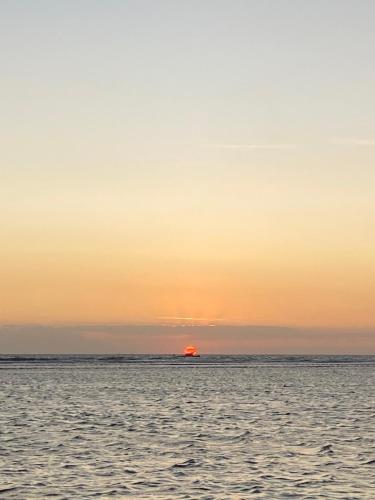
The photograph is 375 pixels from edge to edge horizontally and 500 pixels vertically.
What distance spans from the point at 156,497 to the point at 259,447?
1490 centimetres

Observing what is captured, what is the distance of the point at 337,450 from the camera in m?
45.2

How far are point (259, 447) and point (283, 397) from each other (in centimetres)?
4699

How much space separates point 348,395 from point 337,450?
53210mm

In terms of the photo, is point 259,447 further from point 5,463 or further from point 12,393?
point 12,393

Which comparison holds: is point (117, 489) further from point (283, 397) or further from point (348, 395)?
point (348, 395)

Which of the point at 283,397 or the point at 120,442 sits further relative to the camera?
the point at 283,397

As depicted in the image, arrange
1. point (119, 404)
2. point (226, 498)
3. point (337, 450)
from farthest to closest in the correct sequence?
point (119, 404)
point (337, 450)
point (226, 498)

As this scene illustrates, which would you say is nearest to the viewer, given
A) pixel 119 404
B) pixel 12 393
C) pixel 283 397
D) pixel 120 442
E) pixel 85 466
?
pixel 85 466

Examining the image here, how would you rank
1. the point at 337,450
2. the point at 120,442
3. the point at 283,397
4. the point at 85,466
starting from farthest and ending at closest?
the point at 283,397 < the point at 120,442 < the point at 337,450 < the point at 85,466

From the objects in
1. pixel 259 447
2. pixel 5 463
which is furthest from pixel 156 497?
pixel 259 447

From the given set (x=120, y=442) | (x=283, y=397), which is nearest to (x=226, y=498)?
(x=120, y=442)

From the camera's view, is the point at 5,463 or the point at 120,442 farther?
the point at 120,442

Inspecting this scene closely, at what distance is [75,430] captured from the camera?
55812 millimetres

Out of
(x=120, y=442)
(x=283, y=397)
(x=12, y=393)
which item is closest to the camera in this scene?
A: (x=120, y=442)
